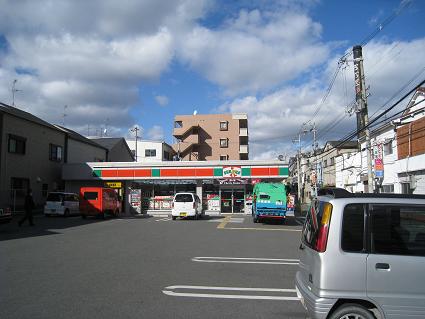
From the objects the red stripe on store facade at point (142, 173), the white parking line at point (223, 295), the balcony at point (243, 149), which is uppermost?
the balcony at point (243, 149)

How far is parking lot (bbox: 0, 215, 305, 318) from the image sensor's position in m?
6.30

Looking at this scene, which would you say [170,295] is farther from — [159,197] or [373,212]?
[159,197]

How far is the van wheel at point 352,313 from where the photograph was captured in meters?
4.67

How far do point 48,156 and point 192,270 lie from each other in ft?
96.2

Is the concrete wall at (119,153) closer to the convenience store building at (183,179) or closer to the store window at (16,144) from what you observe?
the convenience store building at (183,179)

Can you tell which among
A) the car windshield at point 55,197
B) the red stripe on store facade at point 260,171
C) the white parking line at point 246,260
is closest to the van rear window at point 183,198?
the red stripe on store facade at point 260,171

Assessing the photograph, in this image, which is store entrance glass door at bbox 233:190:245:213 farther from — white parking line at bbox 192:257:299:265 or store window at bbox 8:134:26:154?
white parking line at bbox 192:257:299:265

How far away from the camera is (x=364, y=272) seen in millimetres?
4664

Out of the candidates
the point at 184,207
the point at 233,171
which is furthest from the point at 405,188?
the point at 184,207

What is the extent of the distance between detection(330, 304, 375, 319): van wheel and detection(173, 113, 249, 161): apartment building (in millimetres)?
64471

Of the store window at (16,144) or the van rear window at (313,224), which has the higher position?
the store window at (16,144)

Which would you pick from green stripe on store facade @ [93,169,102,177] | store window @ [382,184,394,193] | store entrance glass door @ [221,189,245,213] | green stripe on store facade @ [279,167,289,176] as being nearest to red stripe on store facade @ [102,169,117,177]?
green stripe on store facade @ [93,169,102,177]

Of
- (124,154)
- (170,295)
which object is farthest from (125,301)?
(124,154)

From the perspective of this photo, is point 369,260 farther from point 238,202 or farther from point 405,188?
point 238,202
